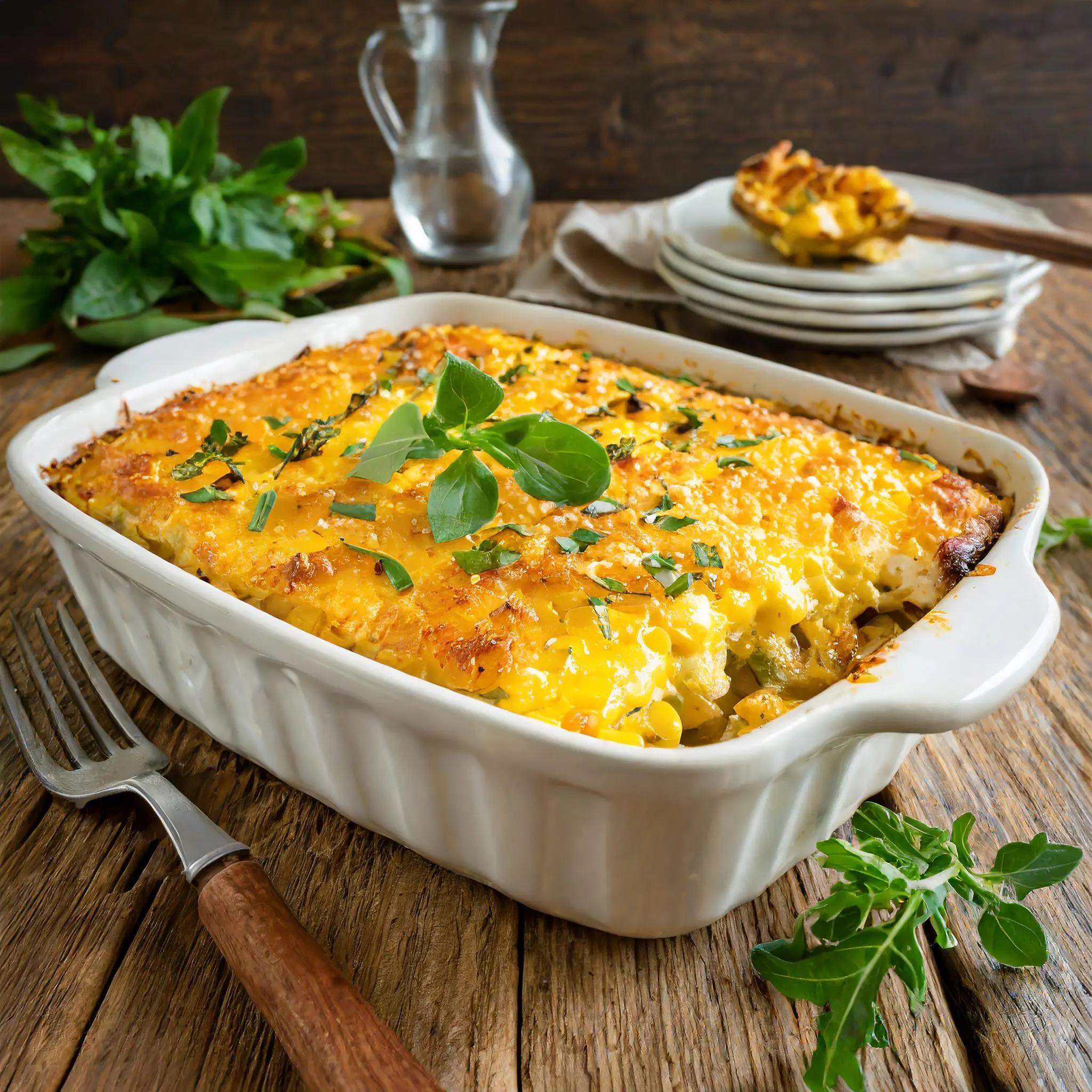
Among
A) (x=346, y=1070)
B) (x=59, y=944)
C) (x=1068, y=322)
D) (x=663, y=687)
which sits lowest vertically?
(x=1068, y=322)

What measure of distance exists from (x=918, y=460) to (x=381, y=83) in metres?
2.10

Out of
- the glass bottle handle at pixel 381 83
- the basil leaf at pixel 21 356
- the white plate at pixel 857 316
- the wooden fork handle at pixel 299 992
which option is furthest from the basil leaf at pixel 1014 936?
the glass bottle handle at pixel 381 83

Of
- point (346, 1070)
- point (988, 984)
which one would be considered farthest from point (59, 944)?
point (988, 984)

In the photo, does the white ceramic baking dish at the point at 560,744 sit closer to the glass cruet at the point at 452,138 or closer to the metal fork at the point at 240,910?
the metal fork at the point at 240,910

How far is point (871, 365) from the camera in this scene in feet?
8.36

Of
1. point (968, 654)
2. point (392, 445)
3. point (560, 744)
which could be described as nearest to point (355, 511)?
point (392, 445)

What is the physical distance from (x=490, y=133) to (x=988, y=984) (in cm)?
255

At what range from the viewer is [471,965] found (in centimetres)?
117

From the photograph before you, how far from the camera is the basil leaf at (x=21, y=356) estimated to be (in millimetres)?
2457

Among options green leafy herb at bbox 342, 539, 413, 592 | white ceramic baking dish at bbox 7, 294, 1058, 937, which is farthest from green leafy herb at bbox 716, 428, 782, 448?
green leafy herb at bbox 342, 539, 413, 592

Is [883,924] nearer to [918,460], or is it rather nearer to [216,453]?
[918,460]

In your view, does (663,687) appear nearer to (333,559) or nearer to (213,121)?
(333,559)

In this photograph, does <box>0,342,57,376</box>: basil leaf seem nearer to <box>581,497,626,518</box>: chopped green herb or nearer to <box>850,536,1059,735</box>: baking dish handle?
<box>581,497,626,518</box>: chopped green herb

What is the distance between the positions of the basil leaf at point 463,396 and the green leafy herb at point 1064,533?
3.81 feet
